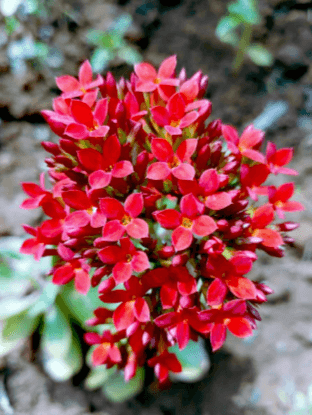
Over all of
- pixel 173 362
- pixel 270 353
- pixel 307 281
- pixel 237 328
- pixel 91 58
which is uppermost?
pixel 91 58

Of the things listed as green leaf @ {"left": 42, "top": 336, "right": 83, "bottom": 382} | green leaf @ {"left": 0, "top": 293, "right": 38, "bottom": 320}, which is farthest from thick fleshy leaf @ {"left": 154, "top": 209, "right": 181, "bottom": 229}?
green leaf @ {"left": 42, "top": 336, "right": 83, "bottom": 382}

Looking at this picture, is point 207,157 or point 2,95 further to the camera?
point 2,95

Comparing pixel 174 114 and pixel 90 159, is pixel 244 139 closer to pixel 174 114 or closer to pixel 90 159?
pixel 174 114

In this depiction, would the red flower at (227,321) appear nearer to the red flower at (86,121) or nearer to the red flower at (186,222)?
the red flower at (186,222)

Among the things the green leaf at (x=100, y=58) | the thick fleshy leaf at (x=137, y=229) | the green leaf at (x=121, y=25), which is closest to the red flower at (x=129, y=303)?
the thick fleshy leaf at (x=137, y=229)

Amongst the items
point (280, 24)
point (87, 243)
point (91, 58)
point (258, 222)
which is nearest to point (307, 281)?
point (258, 222)

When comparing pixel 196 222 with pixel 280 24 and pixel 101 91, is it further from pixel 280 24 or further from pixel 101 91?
pixel 280 24

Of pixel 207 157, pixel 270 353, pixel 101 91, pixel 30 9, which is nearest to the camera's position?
pixel 207 157
